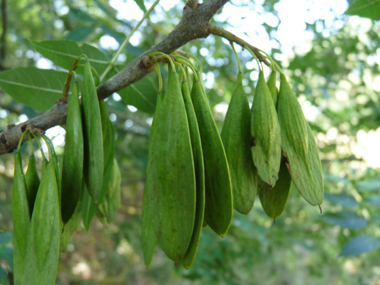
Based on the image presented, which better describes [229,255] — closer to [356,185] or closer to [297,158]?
[356,185]

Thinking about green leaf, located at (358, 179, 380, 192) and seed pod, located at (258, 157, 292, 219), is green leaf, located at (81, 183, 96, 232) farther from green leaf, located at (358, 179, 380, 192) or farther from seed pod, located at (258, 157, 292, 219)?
green leaf, located at (358, 179, 380, 192)

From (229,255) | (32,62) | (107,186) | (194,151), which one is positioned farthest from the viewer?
(32,62)

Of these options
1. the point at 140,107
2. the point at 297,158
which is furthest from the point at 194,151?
the point at 140,107

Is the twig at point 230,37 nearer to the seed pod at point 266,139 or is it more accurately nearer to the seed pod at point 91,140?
the seed pod at point 266,139

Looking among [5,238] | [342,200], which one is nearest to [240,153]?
[5,238]

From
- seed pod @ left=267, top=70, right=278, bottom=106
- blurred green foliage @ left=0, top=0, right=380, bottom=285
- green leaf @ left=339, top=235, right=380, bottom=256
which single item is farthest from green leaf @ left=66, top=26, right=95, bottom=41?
green leaf @ left=339, top=235, right=380, bottom=256

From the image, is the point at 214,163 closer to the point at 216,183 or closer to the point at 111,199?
the point at 216,183

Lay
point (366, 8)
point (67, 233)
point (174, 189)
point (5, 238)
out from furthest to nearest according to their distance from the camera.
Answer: point (5, 238) < point (366, 8) < point (67, 233) < point (174, 189)
